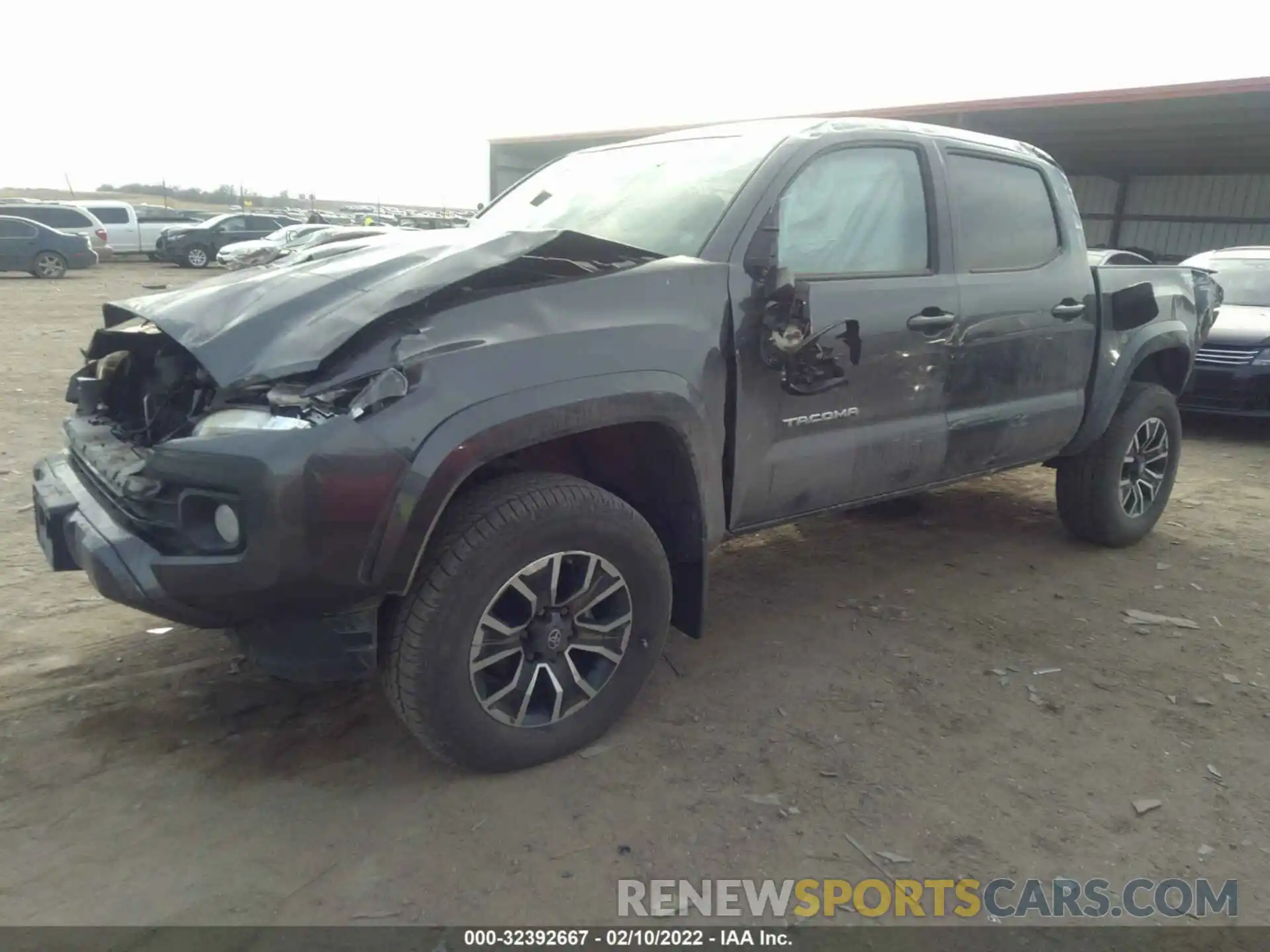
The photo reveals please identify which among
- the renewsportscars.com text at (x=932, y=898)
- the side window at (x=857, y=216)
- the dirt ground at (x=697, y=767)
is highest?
the side window at (x=857, y=216)

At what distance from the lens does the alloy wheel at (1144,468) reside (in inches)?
A: 192

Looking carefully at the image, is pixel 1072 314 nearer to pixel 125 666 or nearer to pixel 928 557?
pixel 928 557

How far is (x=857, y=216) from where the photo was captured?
11.5ft

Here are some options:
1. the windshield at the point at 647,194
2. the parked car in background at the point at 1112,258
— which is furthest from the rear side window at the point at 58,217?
the parked car in background at the point at 1112,258

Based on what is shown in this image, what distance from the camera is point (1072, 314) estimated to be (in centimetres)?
429

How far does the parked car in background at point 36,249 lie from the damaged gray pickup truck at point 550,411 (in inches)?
863

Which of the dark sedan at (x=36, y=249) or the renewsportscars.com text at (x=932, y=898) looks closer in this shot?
the renewsportscars.com text at (x=932, y=898)

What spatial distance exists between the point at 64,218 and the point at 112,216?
→ 4.25 meters

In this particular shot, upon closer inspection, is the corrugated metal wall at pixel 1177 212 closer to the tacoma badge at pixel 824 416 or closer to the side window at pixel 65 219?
the tacoma badge at pixel 824 416

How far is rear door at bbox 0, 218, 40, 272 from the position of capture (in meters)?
21.3

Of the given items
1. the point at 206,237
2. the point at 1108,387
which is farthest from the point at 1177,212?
the point at 206,237

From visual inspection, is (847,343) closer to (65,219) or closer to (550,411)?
(550,411)

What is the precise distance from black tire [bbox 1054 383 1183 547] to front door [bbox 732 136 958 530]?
1.36m
